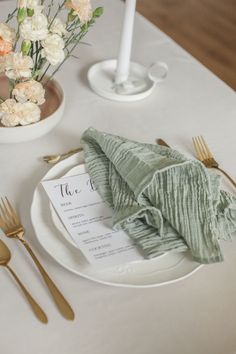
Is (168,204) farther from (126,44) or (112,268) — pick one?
(126,44)

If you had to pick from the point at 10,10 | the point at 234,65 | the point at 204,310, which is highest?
the point at 10,10

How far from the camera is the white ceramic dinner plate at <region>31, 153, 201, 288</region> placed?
0.80 metres

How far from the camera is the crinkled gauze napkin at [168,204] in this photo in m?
0.82

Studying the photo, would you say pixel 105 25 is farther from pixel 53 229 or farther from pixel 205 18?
pixel 205 18

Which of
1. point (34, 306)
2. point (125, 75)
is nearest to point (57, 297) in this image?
point (34, 306)

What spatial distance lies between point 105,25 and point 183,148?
59 cm

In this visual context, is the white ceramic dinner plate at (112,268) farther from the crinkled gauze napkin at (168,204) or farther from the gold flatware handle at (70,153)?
the gold flatware handle at (70,153)

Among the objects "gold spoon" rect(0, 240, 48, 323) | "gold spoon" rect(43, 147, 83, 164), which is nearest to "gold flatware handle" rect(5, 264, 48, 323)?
"gold spoon" rect(0, 240, 48, 323)

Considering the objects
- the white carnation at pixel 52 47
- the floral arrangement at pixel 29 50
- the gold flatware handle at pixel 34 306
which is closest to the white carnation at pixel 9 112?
the floral arrangement at pixel 29 50

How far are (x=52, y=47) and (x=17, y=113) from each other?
14 centimetres

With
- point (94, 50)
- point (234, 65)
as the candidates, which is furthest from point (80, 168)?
point (234, 65)

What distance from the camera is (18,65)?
0.96m

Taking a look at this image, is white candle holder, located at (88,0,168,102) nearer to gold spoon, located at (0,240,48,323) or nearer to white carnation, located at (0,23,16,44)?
white carnation, located at (0,23,16,44)

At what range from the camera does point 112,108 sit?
1207mm
